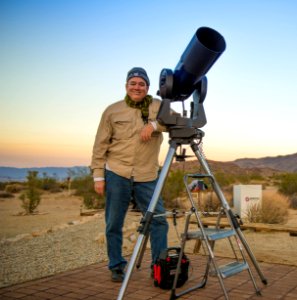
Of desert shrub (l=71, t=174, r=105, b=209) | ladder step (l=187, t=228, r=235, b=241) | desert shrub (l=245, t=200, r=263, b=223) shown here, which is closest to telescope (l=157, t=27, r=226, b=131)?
ladder step (l=187, t=228, r=235, b=241)

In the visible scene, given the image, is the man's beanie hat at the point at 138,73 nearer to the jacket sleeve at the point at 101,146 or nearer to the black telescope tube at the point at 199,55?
the jacket sleeve at the point at 101,146

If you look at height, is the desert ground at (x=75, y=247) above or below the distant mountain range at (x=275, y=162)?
below

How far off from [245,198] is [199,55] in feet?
28.4

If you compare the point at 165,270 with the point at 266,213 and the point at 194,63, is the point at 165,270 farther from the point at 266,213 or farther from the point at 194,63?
Result: the point at 266,213

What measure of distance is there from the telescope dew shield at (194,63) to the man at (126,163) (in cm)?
76

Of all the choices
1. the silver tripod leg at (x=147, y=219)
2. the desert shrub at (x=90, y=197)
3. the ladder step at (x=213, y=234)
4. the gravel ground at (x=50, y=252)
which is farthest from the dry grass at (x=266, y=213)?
the silver tripod leg at (x=147, y=219)

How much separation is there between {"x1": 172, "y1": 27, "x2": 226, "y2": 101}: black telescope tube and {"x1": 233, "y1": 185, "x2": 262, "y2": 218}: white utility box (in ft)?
27.2

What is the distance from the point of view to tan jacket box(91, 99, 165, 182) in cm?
470

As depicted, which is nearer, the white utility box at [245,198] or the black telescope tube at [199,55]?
the black telescope tube at [199,55]

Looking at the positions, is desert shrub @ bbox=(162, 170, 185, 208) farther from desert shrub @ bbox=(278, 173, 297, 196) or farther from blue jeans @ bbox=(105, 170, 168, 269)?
blue jeans @ bbox=(105, 170, 168, 269)

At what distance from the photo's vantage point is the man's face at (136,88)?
4.73 meters

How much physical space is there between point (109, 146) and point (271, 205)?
25.3 ft

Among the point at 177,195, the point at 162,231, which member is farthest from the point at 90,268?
the point at 177,195

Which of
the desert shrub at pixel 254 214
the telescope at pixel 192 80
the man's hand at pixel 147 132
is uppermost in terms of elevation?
the telescope at pixel 192 80
